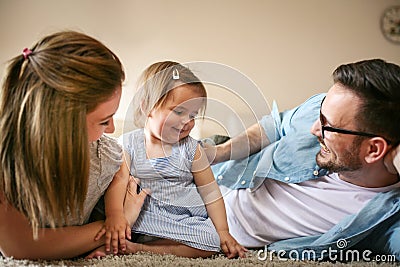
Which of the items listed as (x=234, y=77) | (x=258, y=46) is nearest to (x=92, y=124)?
(x=234, y=77)

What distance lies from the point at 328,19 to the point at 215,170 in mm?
1048

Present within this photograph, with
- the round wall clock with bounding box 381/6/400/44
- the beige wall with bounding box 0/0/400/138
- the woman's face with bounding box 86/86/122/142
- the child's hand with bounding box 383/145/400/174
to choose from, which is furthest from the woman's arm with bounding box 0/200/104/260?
the round wall clock with bounding box 381/6/400/44

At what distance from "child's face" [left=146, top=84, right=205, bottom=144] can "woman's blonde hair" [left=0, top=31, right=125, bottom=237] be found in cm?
22

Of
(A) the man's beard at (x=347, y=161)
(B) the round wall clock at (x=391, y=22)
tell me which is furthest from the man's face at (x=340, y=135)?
(B) the round wall clock at (x=391, y=22)

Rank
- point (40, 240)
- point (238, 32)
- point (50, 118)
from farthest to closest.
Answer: point (238, 32)
point (40, 240)
point (50, 118)

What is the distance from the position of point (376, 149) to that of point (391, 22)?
45.0 inches

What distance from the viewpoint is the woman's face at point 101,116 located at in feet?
3.14

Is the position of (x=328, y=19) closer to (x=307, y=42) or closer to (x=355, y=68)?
(x=307, y=42)

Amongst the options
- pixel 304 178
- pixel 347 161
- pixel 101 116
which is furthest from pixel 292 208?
pixel 101 116

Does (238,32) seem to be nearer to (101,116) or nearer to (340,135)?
(340,135)

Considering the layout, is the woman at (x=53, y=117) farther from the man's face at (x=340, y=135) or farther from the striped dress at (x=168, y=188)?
the man's face at (x=340, y=135)

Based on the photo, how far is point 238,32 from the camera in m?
2.13

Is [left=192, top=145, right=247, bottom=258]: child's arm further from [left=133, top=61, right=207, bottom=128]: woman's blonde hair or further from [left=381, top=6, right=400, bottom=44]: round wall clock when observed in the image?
[left=381, top=6, right=400, bottom=44]: round wall clock

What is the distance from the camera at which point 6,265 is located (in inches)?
40.3
